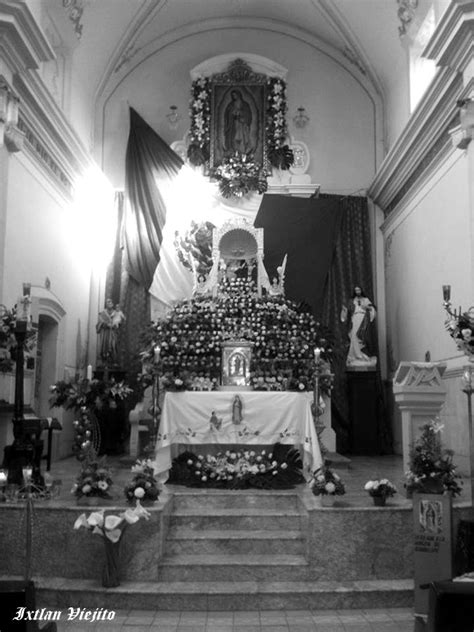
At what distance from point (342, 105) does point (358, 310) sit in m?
4.88

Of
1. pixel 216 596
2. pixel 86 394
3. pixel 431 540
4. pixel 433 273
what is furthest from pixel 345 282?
pixel 216 596

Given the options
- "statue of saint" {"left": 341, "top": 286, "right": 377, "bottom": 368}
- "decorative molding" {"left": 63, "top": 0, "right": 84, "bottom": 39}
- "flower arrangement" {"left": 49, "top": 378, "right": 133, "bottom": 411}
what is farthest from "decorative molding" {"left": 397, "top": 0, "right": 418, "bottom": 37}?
"flower arrangement" {"left": 49, "top": 378, "right": 133, "bottom": 411}

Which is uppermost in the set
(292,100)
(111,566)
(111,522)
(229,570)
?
(292,100)

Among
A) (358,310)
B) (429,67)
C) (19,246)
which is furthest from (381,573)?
(429,67)

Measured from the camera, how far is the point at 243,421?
894 centimetres

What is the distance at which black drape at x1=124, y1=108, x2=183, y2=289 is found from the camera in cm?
1417

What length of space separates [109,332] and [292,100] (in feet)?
21.7

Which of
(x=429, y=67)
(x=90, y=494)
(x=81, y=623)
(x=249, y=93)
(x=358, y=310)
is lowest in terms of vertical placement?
(x=81, y=623)

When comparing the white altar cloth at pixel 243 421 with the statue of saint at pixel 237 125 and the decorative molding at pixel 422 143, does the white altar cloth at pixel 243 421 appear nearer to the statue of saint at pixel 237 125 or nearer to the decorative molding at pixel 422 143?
the decorative molding at pixel 422 143

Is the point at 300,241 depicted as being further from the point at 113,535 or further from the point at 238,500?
the point at 113,535

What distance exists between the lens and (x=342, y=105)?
49.5 feet

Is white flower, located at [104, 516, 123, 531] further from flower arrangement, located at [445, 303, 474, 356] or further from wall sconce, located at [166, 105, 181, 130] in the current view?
wall sconce, located at [166, 105, 181, 130]

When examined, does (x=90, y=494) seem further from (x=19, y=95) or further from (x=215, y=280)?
(x=215, y=280)

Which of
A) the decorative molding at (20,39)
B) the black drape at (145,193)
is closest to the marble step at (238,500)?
the decorative molding at (20,39)
